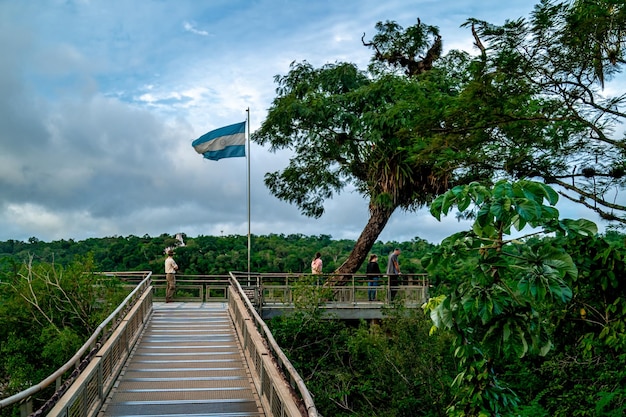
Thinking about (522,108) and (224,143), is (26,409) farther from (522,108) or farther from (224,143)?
(224,143)

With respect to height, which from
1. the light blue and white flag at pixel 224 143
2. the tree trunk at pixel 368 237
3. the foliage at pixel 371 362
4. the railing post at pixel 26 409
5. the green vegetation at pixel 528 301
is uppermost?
the light blue and white flag at pixel 224 143

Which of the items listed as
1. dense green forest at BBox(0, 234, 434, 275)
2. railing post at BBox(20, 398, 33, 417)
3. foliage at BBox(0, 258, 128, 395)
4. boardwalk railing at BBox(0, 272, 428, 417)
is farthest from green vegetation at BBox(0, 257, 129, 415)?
dense green forest at BBox(0, 234, 434, 275)

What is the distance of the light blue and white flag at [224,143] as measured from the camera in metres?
26.6

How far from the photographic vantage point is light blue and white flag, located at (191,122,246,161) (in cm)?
2664

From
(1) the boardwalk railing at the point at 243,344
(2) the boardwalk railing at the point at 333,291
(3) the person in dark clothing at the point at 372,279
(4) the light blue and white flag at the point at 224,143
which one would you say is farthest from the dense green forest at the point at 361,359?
(4) the light blue and white flag at the point at 224,143

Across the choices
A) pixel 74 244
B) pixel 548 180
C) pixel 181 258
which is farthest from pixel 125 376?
pixel 74 244

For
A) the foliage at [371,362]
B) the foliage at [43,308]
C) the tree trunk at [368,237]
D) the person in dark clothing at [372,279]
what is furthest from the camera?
the tree trunk at [368,237]

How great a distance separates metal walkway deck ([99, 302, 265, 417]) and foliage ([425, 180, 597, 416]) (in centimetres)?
396

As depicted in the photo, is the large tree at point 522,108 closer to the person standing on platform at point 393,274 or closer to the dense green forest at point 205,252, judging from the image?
the person standing on platform at point 393,274

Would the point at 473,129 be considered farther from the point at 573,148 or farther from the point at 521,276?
the point at 521,276

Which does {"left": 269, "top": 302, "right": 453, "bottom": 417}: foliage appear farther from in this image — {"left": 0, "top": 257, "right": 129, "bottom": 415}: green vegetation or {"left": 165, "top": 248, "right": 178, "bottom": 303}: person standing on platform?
{"left": 0, "top": 257, "right": 129, "bottom": 415}: green vegetation

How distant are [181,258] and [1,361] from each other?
23.4 meters

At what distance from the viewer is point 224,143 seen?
2675 cm

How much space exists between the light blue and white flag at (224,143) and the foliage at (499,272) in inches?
797
